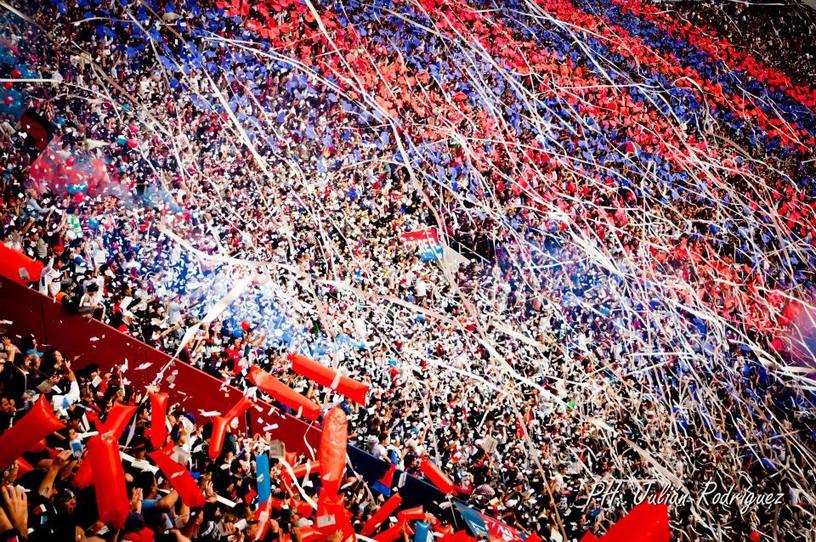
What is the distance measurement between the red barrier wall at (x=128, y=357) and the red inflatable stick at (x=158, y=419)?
0.05 meters

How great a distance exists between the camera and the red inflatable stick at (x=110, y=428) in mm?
1945

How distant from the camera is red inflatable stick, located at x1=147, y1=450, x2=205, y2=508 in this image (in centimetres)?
210

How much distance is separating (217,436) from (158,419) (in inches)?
9.0

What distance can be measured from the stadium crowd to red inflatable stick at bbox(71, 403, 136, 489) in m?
0.05

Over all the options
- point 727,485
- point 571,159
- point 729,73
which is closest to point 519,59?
point 571,159

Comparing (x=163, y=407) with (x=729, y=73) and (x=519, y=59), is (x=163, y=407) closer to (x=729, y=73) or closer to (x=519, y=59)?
(x=519, y=59)

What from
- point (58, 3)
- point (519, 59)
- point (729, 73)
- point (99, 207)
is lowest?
point (99, 207)

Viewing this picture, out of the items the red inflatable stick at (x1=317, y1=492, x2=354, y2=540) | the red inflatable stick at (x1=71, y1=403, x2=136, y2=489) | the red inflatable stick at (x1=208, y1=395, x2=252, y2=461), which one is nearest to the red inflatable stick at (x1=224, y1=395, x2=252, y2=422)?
the red inflatable stick at (x1=208, y1=395, x2=252, y2=461)

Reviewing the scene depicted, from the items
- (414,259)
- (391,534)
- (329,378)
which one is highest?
(414,259)

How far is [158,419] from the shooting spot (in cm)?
219

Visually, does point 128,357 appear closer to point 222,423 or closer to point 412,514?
point 222,423

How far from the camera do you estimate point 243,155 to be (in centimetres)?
274

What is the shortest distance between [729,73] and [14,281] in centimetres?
449

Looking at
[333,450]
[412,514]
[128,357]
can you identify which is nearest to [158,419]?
[128,357]
